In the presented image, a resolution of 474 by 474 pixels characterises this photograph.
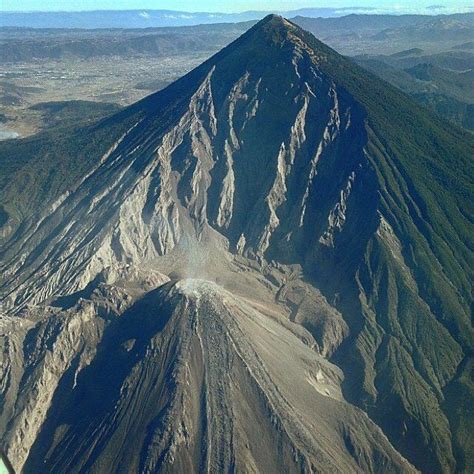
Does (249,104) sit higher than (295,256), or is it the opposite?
(249,104)

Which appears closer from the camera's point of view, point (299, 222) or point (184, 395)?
point (184, 395)

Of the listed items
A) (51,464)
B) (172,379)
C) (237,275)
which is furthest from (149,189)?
(51,464)

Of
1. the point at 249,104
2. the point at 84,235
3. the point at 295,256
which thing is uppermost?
the point at 249,104

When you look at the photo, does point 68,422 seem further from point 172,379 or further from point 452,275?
point 452,275

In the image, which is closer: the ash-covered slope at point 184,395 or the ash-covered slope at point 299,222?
the ash-covered slope at point 184,395

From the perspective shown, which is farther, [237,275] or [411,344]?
[237,275]

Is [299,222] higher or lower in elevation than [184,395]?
lower

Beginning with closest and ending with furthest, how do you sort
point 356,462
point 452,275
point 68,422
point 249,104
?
1. point 356,462
2. point 68,422
3. point 452,275
4. point 249,104

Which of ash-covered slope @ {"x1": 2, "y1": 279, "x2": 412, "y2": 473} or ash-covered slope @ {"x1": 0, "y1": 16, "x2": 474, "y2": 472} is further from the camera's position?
ash-covered slope @ {"x1": 0, "y1": 16, "x2": 474, "y2": 472}
